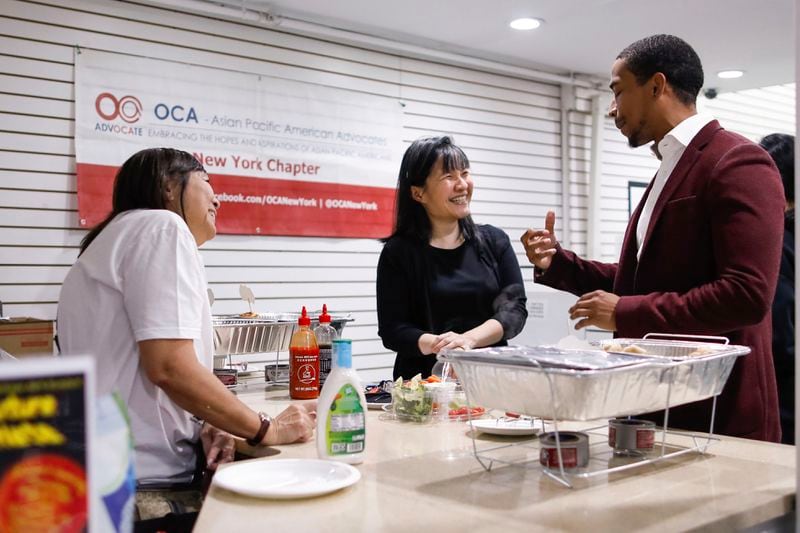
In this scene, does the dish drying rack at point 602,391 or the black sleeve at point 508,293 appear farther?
the black sleeve at point 508,293

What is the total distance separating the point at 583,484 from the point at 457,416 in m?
0.78

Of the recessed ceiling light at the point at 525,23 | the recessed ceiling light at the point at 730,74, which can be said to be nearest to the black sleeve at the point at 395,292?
the recessed ceiling light at the point at 525,23

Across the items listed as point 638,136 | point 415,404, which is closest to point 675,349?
point 415,404

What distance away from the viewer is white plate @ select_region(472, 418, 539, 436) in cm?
198

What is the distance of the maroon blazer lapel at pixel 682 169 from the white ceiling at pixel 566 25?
367 centimetres

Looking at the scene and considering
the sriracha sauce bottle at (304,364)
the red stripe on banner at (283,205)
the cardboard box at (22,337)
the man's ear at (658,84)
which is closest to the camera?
the man's ear at (658,84)

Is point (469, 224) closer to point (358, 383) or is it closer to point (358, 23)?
point (358, 383)

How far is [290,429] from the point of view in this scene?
6.56 feet

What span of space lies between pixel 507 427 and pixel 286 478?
68cm

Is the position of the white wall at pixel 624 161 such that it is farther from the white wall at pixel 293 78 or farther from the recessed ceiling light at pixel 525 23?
the recessed ceiling light at pixel 525 23

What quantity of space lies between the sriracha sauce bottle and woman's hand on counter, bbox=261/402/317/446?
2.15 ft

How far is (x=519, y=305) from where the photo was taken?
3.37 m

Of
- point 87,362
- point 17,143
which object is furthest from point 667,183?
point 17,143

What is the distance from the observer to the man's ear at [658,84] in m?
2.41
